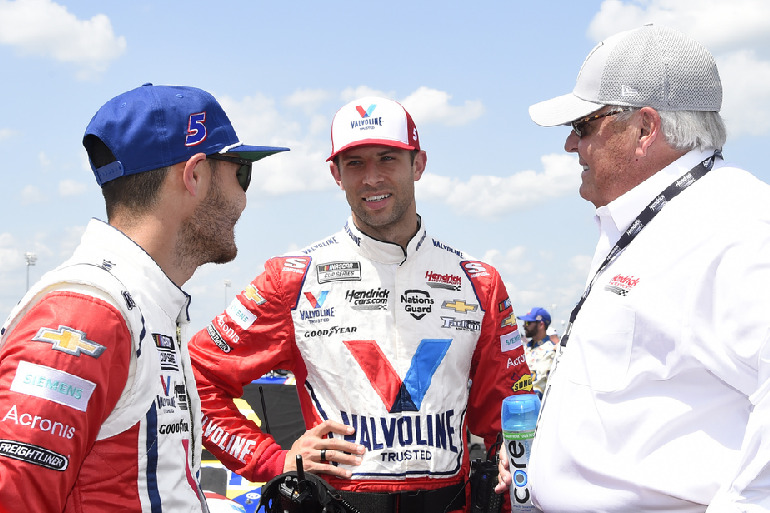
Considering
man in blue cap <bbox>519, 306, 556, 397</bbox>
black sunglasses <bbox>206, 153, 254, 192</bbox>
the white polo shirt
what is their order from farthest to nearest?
man in blue cap <bbox>519, 306, 556, 397</bbox> < black sunglasses <bbox>206, 153, 254, 192</bbox> < the white polo shirt

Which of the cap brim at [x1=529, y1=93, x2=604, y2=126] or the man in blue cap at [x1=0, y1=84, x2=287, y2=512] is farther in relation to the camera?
the cap brim at [x1=529, y1=93, x2=604, y2=126]

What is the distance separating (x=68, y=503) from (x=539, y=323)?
39.9ft

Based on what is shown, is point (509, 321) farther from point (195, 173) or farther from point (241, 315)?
point (195, 173)

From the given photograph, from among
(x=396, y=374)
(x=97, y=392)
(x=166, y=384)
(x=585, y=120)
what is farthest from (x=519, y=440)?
(x=97, y=392)

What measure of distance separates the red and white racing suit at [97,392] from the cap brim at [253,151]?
1.73ft

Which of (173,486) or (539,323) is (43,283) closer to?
(173,486)

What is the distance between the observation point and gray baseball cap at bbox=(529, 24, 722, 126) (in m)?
2.41

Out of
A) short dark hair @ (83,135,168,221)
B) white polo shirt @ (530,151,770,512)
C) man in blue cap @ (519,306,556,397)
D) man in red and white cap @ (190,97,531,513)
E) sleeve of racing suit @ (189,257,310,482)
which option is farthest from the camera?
man in blue cap @ (519,306,556,397)

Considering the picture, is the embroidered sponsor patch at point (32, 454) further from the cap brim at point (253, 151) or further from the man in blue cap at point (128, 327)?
the cap brim at point (253, 151)

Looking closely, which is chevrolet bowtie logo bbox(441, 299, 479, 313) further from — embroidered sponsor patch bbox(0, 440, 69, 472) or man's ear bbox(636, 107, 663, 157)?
embroidered sponsor patch bbox(0, 440, 69, 472)

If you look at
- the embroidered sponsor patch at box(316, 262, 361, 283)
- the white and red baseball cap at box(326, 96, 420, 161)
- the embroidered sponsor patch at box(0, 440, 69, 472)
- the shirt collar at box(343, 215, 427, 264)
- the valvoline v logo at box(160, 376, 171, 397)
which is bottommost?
the embroidered sponsor patch at box(0, 440, 69, 472)

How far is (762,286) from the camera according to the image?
6.18ft

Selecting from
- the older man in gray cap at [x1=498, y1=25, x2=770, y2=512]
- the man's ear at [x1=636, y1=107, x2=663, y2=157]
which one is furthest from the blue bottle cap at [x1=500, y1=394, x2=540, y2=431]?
the man's ear at [x1=636, y1=107, x2=663, y2=157]

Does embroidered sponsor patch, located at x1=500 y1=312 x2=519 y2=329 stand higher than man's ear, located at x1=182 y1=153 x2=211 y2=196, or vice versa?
man's ear, located at x1=182 y1=153 x2=211 y2=196
